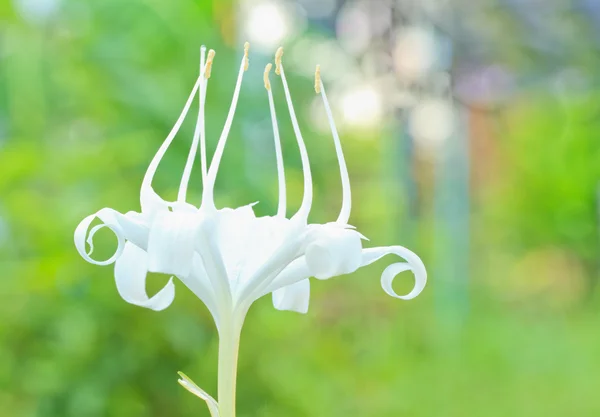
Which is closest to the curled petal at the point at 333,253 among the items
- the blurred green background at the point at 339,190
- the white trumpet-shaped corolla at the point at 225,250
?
the white trumpet-shaped corolla at the point at 225,250

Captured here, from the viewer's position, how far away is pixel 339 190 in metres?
1.90

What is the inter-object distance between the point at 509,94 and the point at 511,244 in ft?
1.91

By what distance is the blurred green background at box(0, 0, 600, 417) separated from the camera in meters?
0.89

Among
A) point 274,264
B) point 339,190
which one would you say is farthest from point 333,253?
point 339,190

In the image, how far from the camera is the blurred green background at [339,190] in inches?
35.2

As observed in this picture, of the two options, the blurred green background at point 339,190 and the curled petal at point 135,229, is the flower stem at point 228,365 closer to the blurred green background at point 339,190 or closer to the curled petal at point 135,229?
the curled petal at point 135,229

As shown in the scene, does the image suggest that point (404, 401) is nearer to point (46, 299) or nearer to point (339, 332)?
point (339, 332)

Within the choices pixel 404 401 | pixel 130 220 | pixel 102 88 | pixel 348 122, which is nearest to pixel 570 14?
pixel 348 122

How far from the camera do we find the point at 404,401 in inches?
69.7

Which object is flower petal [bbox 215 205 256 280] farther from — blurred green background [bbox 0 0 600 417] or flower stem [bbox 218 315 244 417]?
blurred green background [bbox 0 0 600 417]

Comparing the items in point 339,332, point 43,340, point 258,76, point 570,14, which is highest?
point 570,14

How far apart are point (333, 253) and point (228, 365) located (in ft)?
0.23

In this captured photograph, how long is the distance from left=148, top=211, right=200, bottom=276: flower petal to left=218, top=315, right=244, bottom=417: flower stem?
0.15 ft

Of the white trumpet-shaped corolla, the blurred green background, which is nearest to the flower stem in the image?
the white trumpet-shaped corolla
